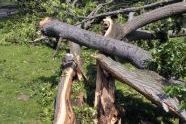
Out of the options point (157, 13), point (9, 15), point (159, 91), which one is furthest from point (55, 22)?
point (9, 15)

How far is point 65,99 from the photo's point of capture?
9.64m

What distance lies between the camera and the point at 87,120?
9.35 m

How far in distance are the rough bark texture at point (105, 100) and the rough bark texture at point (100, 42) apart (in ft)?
1.57

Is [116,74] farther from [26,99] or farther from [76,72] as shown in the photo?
[26,99]

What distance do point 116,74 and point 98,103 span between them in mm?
875

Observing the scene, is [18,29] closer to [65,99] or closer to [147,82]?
[65,99]

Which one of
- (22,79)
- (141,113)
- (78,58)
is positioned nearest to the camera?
(141,113)

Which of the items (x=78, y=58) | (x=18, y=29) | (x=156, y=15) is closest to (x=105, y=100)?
(x=78, y=58)

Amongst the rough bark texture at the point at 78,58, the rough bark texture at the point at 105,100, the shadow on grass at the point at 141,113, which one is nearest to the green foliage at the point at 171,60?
the rough bark texture at the point at 105,100

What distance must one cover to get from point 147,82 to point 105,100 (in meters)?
1.37

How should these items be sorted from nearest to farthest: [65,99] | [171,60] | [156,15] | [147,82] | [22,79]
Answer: [147,82]
[171,60]
[65,99]
[156,15]
[22,79]

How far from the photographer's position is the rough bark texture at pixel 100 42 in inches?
359

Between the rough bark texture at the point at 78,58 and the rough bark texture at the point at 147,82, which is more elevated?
the rough bark texture at the point at 147,82

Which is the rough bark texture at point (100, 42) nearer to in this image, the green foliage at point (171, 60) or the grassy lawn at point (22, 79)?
the green foliage at point (171, 60)
